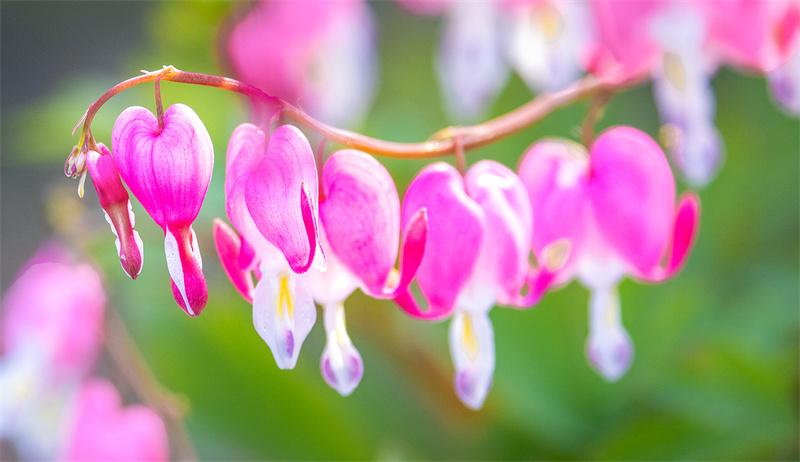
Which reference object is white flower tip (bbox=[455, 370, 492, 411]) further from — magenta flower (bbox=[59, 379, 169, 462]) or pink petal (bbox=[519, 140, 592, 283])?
magenta flower (bbox=[59, 379, 169, 462])

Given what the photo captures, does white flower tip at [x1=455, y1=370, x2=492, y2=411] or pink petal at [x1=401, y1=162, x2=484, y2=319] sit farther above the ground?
pink petal at [x1=401, y1=162, x2=484, y2=319]

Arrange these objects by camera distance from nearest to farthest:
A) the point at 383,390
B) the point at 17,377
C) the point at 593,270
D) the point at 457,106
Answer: the point at 593,270
the point at 17,377
the point at 457,106
the point at 383,390

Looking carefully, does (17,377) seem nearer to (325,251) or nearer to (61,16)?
(325,251)

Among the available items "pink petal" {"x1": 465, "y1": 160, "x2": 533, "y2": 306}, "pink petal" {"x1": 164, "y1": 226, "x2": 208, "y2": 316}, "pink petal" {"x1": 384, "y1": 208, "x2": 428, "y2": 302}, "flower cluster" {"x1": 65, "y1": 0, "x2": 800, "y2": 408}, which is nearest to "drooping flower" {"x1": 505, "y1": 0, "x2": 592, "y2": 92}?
"flower cluster" {"x1": 65, "y1": 0, "x2": 800, "y2": 408}

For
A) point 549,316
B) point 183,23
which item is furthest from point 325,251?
point 183,23

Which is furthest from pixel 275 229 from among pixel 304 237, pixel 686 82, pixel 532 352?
pixel 532 352

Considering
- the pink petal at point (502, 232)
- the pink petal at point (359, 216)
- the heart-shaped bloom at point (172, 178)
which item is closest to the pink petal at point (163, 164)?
the heart-shaped bloom at point (172, 178)

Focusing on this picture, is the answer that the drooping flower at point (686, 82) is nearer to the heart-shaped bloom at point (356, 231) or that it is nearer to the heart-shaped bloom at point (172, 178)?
the heart-shaped bloom at point (356, 231)
